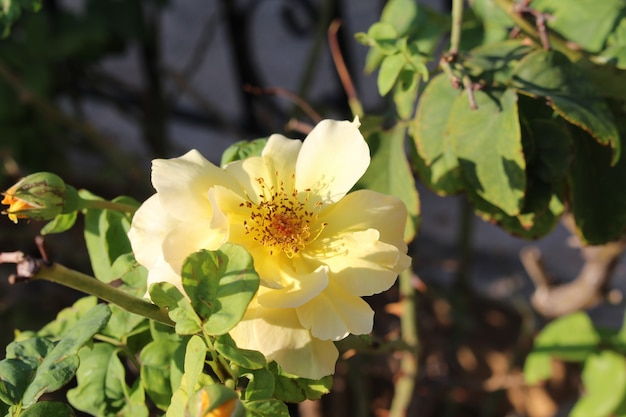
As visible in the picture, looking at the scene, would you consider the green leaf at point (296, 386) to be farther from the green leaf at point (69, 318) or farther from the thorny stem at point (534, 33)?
the thorny stem at point (534, 33)

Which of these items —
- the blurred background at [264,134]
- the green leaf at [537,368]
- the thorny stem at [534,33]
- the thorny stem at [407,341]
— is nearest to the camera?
the thorny stem at [534,33]

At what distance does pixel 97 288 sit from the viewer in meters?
0.40

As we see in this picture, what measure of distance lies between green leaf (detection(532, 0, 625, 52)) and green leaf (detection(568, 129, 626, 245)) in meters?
0.12

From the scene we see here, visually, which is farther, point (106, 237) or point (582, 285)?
point (582, 285)

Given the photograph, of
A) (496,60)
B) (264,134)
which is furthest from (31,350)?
(264,134)

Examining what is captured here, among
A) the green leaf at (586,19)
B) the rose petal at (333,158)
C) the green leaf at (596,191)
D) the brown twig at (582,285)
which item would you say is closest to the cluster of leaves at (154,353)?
the rose petal at (333,158)

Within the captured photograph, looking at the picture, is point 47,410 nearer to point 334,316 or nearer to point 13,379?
point 13,379

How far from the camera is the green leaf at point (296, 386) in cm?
46

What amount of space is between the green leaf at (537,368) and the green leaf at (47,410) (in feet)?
2.79

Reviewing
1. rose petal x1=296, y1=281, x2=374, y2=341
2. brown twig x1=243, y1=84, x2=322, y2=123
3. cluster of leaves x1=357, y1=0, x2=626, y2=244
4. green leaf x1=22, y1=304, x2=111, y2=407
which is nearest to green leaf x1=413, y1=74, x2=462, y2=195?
cluster of leaves x1=357, y1=0, x2=626, y2=244

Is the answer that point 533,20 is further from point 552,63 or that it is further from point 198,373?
point 198,373

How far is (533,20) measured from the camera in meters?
0.70

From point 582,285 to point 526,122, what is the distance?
59 centimetres

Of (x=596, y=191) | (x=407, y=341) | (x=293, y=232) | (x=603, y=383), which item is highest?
(x=293, y=232)
